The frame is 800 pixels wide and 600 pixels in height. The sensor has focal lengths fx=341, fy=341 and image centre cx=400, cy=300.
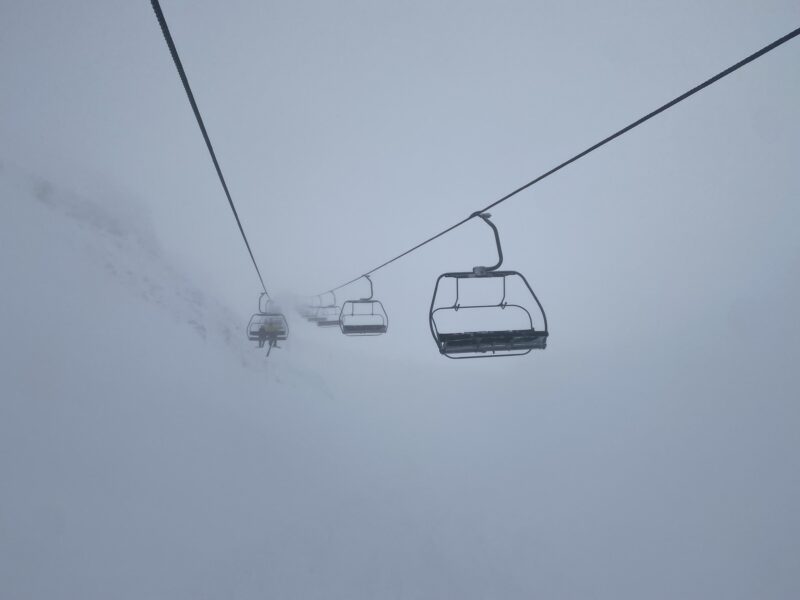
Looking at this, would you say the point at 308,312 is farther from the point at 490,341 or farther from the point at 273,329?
the point at 490,341

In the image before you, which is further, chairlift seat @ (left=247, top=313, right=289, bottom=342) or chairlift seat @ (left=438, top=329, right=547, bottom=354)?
chairlift seat @ (left=247, top=313, right=289, bottom=342)

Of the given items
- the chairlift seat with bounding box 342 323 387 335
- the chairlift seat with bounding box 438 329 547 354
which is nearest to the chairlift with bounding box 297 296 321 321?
the chairlift seat with bounding box 342 323 387 335

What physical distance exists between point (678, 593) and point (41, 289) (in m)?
43.2

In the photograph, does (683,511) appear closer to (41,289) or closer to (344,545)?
(344,545)

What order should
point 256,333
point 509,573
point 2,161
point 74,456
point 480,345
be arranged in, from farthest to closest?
point 2,161 → point 509,573 → point 74,456 → point 256,333 → point 480,345

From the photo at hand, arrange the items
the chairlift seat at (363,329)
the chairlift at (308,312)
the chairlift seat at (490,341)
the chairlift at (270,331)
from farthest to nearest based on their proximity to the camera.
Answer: the chairlift at (308,312) < the chairlift at (270,331) < the chairlift seat at (363,329) < the chairlift seat at (490,341)

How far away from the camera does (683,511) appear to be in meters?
31.4

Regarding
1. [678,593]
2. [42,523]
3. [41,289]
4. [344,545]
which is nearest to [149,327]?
[41,289]

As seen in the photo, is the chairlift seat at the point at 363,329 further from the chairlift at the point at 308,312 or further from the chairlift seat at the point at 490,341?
the chairlift at the point at 308,312

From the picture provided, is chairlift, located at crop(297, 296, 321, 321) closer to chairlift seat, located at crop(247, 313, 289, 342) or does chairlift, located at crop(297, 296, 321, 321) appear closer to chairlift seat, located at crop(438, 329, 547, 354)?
chairlift seat, located at crop(247, 313, 289, 342)

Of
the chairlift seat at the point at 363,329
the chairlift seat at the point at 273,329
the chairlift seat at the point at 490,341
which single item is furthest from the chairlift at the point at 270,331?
the chairlift seat at the point at 490,341

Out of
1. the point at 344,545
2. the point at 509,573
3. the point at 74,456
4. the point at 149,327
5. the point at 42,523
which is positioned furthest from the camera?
the point at 149,327

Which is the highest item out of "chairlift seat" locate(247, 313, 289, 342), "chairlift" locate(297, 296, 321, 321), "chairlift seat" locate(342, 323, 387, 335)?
"chairlift" locate(297, 296, 321, 321)

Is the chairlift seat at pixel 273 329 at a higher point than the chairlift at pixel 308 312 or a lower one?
lower
